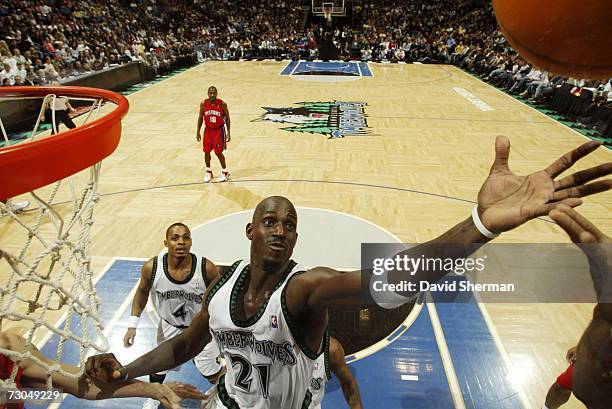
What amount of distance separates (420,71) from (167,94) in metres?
10.4

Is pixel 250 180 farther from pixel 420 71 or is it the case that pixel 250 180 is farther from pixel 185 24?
pixel 185 24

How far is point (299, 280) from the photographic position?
180 cm

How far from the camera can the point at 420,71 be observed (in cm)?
1867

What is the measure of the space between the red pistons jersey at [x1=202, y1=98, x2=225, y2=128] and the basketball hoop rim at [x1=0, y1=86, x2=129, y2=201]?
14.7 ft

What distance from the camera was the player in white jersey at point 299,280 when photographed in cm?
139

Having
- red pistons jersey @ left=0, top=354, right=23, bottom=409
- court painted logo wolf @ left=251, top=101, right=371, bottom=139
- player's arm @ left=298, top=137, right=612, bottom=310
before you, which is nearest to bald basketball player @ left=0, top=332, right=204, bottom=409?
red pistons jersey @ left=0, top=354, right=23, bottom=409

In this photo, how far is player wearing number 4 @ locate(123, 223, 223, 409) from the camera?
307 centimetres

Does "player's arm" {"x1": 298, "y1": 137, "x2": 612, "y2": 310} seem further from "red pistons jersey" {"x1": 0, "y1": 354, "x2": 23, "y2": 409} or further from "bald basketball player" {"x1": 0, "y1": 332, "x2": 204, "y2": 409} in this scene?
"red pistons jersey" {"x1": 0, "y1": 354, "x2": 23, "y2": 409}

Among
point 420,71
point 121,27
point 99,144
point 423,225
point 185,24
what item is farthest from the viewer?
point 185,24

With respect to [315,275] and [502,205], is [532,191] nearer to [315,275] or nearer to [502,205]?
[502,205]

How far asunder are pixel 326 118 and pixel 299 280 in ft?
30.8

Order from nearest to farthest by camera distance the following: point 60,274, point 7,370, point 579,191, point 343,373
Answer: point 579,191 < point 7,370 < point 60,274 < point 343,373

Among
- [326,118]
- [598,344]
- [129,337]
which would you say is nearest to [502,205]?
[598,344]

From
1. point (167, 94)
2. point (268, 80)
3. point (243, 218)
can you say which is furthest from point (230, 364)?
point (268, 80)
